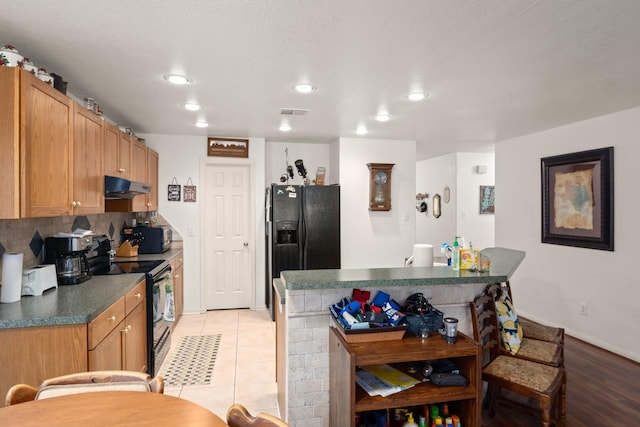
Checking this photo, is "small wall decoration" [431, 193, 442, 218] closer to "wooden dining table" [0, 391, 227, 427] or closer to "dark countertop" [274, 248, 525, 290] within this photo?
"dark countertop" [274, 248, 525, 290]

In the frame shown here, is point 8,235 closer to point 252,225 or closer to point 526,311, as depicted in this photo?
point 252,225

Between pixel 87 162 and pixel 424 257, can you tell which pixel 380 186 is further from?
pixel 87 162

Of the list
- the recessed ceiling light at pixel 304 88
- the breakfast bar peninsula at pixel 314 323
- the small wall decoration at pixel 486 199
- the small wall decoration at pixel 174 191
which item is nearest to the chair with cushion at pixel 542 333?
the breakfast bar peninsula at pixel 314 323

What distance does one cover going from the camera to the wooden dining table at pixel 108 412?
1.03m

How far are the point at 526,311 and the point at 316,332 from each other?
148 inches

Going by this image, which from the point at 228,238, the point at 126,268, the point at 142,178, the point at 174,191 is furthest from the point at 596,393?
the point at 174,191

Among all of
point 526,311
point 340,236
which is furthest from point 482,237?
point 340,236

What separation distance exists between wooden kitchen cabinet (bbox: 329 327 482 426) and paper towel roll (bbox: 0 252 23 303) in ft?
6.00

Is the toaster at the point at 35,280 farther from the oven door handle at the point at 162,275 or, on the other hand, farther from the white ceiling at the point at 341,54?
the white ceiling at the point at 341,54

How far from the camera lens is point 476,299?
2191 mm

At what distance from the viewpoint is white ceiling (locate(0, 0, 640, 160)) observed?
1.72m

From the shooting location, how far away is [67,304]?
2002 mm

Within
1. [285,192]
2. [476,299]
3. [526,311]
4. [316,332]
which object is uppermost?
[285,192]

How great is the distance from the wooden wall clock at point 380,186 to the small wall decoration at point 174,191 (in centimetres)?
253
